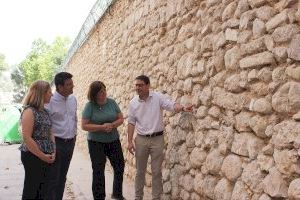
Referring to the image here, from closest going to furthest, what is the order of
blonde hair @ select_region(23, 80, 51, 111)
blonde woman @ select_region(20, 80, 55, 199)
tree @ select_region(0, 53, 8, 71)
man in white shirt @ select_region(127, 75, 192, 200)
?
1. blonde woman @ select_region(20, 80, 55, 199)
2. blonde hair @ select_region(23, 80, 51, 111)
3. man in white shirt @ select_region(127, 75, 192, 200)
4. tree @ select_region(0, 53, 8, 71)

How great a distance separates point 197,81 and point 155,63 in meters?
1.74

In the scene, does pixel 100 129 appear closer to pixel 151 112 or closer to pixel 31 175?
pixel 151 112

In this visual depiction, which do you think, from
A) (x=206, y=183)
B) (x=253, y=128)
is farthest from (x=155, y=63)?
(x=253, y=128)

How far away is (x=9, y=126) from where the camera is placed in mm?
19734

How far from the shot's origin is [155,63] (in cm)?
648

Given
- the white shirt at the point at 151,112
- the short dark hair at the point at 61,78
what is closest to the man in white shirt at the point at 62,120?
the short dark hair at the point at 61,78

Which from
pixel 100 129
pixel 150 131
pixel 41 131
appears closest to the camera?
pixel 41 131

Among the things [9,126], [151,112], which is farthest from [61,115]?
[9,126]

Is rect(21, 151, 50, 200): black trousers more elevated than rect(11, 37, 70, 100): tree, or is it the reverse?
rect(11, 37, 70, 100): tree

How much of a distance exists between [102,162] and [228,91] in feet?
7.12

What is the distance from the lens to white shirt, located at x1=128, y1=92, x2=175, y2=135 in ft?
17.4

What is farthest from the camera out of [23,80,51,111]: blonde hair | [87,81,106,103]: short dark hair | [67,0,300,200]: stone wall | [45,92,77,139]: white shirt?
[87,81,106,103]: short dark hair

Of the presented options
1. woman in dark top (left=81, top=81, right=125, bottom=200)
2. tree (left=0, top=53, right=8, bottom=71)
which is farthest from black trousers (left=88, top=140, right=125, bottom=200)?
tree (left=0, top=53, right=8, bottom=71)

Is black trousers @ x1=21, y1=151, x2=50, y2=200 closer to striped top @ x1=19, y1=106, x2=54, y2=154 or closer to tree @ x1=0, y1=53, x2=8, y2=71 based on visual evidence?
striped top @ x1=19, y1=106, x2=54, y2=154
